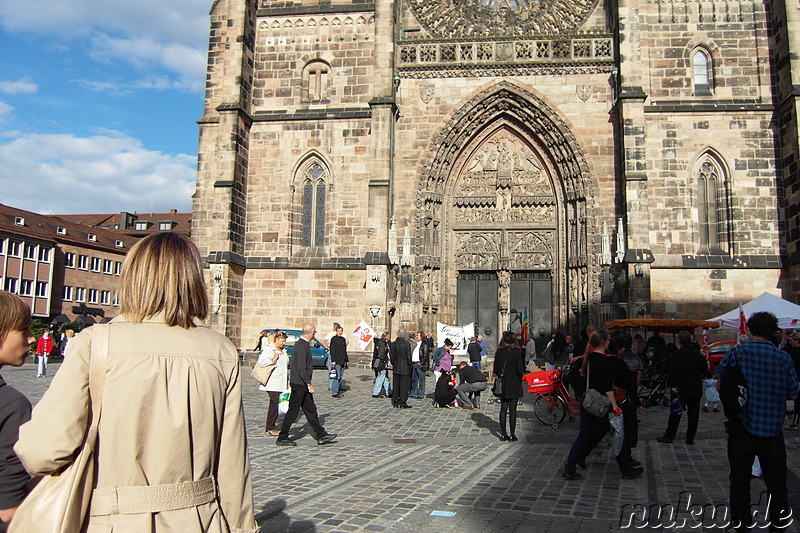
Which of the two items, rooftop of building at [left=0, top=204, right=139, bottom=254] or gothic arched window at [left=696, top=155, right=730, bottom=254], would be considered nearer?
gothic arched window at [left=696, top=155, right=730, bottom=254]

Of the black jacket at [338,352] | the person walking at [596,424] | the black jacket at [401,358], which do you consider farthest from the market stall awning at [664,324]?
the person walking at [596,424]

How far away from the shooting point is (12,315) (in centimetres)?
267

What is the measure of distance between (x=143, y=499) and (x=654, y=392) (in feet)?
43.4

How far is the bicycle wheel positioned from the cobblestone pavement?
0.75 feet

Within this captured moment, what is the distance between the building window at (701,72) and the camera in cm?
2159

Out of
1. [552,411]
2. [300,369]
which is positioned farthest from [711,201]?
[300,369]

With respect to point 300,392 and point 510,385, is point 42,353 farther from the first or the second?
point 510,385

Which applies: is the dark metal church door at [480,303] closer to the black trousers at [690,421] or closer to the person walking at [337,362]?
the person walking at [337,362]

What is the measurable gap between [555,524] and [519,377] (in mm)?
4605

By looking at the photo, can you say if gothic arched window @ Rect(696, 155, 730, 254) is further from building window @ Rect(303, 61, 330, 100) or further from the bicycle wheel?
building window @ Rect(303, 61, 330, 100)

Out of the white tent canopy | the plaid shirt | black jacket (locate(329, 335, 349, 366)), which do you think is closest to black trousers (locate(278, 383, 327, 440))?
black jacket (locate(329, 335, 349, 366))

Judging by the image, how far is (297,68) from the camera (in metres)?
23.3

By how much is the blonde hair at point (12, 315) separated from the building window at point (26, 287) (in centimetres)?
4829

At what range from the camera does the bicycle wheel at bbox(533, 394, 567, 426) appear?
11164 mm
